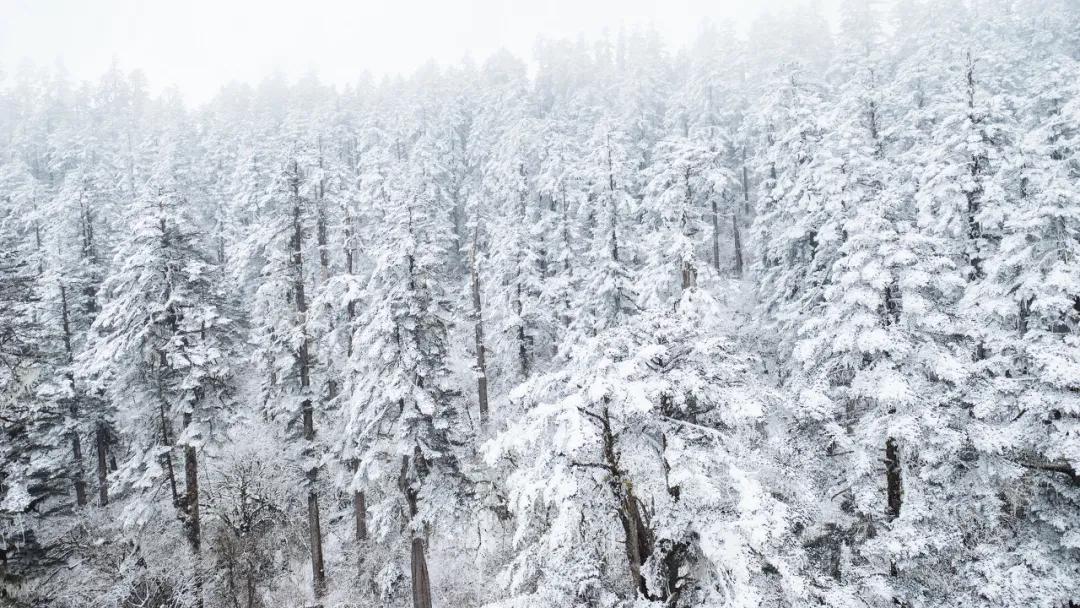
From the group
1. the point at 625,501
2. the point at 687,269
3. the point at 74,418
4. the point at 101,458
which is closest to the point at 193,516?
the point at 74,418

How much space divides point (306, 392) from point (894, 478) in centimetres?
1868

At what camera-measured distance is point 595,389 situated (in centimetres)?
935

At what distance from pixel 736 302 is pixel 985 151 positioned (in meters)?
17.1

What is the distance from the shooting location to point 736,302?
35312 millimetres

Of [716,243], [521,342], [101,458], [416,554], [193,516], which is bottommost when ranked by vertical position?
[416,554]

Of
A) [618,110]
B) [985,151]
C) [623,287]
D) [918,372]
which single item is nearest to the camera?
[918,372]

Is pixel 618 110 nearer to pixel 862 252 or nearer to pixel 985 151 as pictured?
pixel 985 151

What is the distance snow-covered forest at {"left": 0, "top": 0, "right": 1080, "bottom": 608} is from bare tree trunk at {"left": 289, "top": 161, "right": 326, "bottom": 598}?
0.15 metres

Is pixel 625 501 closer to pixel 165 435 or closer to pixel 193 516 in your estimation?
pixel 193 516

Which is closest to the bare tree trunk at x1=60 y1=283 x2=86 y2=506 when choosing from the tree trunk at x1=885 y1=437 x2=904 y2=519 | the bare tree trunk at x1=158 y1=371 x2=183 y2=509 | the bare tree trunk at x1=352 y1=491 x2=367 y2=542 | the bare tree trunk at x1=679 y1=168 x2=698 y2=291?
the bare tree trunk at x1=158 y1=371 x2=183 y2=509

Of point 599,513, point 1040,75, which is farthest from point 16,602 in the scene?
point 1040,75

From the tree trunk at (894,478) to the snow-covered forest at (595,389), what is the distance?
117 millimetres

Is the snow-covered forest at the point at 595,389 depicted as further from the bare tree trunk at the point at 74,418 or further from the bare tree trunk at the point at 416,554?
the bare tree trunk at the point at 74,418

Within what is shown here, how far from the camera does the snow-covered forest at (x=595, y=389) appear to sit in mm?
10570
